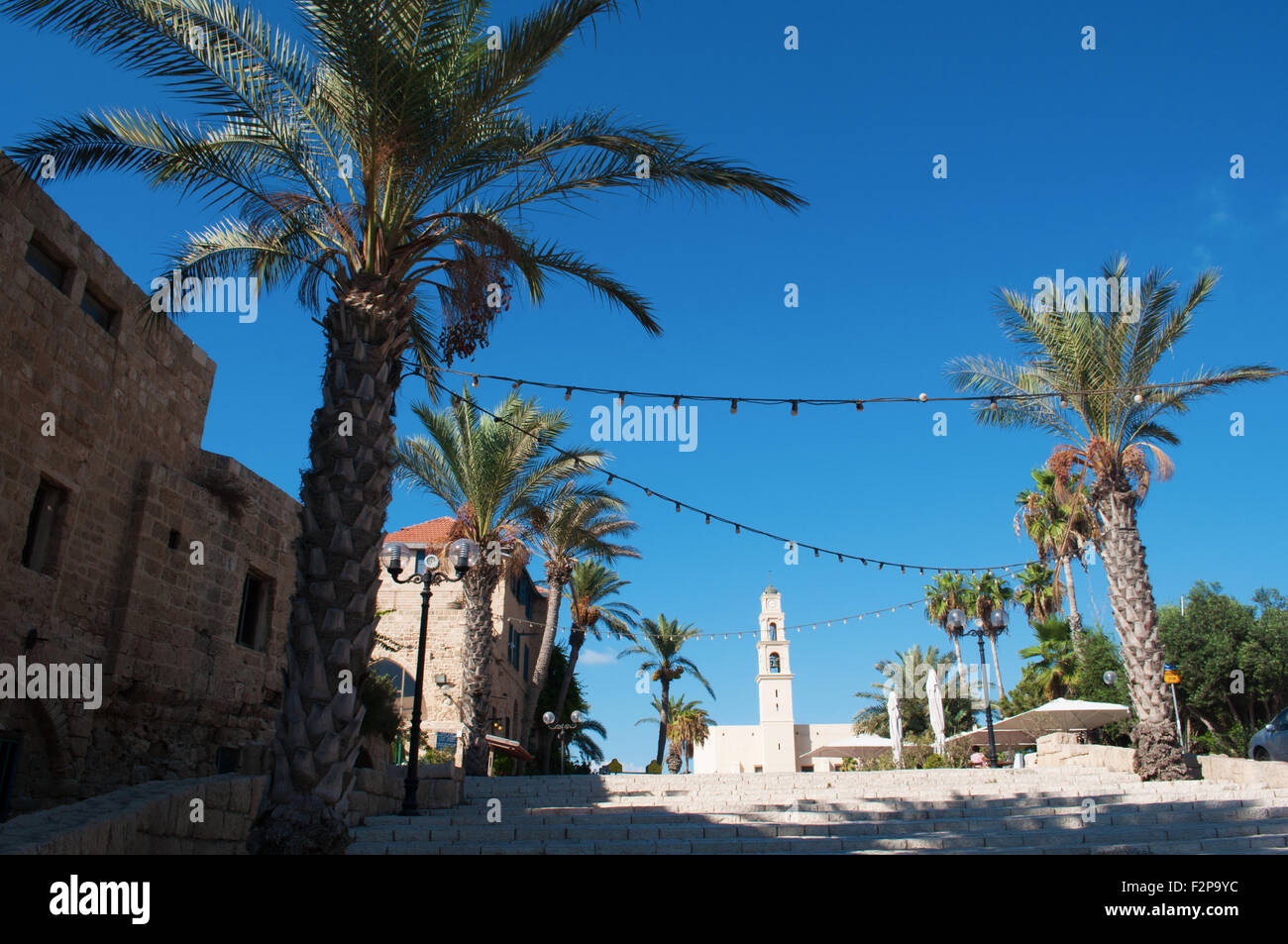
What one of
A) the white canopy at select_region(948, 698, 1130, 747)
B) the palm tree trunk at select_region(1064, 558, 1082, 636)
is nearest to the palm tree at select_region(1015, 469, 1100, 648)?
the palm tree trunk at select_region(1064, 558, 1082, 636)

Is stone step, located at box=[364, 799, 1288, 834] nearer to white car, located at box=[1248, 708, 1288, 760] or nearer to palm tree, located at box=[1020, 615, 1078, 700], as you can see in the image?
white car, located at box=[1248, 708, 1288, 760]

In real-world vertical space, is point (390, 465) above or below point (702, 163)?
below

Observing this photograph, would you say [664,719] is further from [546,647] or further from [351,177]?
[351,177]

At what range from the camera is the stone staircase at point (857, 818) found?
8102 mm

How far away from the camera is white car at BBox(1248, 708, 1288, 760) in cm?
1457

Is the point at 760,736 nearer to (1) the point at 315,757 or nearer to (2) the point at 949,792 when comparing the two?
(2) the point at 949,792

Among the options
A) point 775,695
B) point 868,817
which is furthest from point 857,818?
point 775,695

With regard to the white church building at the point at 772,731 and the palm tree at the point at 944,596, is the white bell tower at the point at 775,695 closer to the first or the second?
the white church building at the point at 772,731

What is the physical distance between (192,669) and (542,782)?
18.7 feet

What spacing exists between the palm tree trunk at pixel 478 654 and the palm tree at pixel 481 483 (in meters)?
0.02

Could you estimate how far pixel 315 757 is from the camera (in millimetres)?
6270
